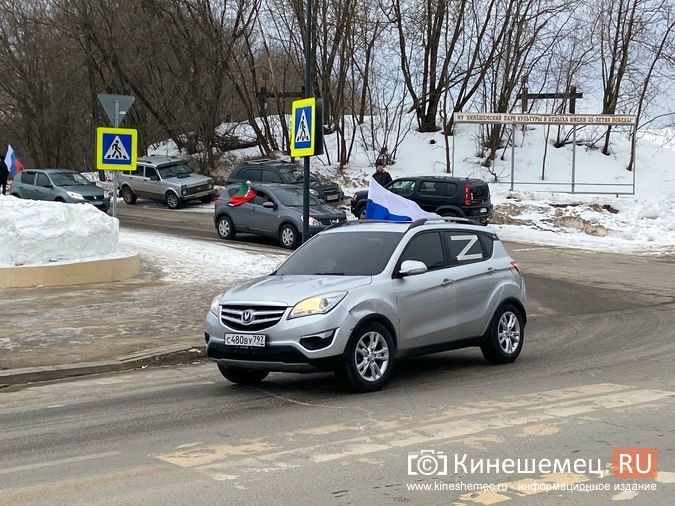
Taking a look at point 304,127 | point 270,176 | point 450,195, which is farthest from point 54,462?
point 270,176

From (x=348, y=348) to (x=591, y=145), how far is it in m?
36.6

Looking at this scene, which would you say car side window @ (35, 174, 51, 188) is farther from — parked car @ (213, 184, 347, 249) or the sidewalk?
the sidewalk

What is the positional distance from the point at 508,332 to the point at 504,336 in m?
0.09

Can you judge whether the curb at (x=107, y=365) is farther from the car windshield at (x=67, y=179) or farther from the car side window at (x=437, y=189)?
the car windshield at (x=67, y=179)

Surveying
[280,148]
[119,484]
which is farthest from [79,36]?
[119,484]

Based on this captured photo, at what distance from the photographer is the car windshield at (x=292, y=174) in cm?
3077

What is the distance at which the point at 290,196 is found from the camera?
23.7m

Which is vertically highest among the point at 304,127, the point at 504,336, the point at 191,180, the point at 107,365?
the point at 304,127

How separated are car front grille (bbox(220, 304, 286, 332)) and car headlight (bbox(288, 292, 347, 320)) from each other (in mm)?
124

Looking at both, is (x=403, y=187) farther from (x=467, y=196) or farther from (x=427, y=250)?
(x=427, y=250)

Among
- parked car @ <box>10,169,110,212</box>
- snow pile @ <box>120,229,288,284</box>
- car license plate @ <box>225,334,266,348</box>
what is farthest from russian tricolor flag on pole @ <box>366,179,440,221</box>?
parked car @ <box>10,169,110,212</box>

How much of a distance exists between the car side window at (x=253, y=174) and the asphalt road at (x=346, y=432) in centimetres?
2087

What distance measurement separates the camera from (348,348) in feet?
26.9

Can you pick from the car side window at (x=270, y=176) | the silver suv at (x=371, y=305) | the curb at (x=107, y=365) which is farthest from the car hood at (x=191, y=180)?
the silver suv at (x=371, y=305)
